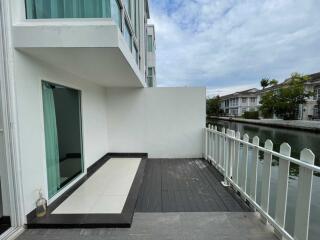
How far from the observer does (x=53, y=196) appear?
2789mm

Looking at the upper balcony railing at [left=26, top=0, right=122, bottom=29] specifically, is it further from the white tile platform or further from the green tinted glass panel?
the white tile platform

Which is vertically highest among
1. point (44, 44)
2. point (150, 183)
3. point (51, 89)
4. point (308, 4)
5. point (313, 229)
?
point (308, 4)

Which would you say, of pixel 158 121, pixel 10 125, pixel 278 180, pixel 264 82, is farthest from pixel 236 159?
pixel 264 82

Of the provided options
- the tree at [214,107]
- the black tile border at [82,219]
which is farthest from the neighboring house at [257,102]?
the black tile border at [82,219]

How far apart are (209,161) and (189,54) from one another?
11124mm

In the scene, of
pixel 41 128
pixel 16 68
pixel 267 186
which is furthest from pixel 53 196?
pixel 267 186

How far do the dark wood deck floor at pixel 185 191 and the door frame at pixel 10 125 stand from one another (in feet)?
4.61

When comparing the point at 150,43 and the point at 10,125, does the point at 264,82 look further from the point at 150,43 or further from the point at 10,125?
the point at 10,125

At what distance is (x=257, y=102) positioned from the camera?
131 feet

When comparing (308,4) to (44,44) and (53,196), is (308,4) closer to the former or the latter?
(44,44)

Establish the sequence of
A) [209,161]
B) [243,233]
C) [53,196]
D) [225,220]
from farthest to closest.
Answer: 1. [209,161]
2. [53,196]
3. [225,220]
4. [243,233]

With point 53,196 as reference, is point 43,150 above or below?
above

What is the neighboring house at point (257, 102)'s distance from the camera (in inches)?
944

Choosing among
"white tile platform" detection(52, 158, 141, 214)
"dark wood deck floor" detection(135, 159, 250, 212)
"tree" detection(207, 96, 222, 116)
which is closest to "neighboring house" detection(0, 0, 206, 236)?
"white tile platform" detection(52, 158, 141, 214)
